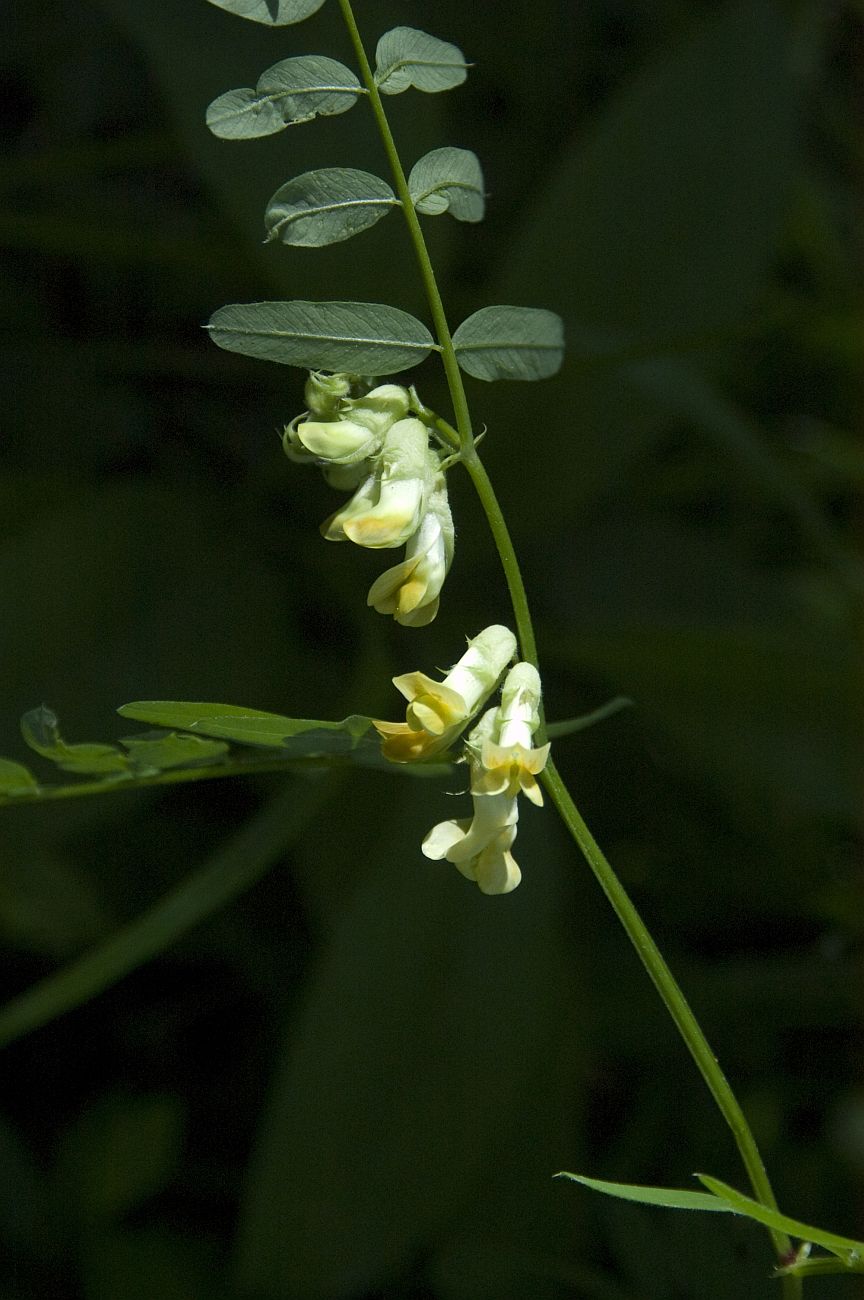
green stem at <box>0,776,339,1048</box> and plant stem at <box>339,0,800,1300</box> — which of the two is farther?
green stem at <box>0,776,339,1048</box>

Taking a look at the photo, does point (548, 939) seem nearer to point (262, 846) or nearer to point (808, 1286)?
point (262, 846)

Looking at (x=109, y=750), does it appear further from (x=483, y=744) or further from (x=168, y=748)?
(x=483, y=744)

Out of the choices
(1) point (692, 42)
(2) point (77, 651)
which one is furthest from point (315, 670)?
(1) point (692, 42)

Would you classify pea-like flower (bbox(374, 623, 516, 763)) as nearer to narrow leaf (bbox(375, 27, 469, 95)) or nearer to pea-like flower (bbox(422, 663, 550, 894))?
pea-like flower (bbox(422, 663, 550, 894))

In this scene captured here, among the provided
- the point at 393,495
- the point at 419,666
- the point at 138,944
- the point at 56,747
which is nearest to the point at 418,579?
the point at 393,495

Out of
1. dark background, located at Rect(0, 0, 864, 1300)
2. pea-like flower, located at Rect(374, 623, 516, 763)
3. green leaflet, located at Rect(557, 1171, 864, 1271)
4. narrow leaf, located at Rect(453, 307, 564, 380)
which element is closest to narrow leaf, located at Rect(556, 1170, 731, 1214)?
green leaflet, located at Rect(557, 1171, 864, 1271)

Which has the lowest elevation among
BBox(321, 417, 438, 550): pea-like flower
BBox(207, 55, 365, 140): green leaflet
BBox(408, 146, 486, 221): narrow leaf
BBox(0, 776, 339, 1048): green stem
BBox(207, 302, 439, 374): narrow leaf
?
BBox(0, 776, 339, 1048): green stem

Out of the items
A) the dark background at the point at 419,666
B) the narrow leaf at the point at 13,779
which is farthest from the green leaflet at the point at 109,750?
the dark background at the point at 419,666

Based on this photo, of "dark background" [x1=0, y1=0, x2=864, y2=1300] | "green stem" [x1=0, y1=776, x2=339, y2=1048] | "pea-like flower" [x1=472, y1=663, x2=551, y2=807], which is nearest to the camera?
"pea-like flower" [x1=472, y1=663, x2=551, y2=807]
